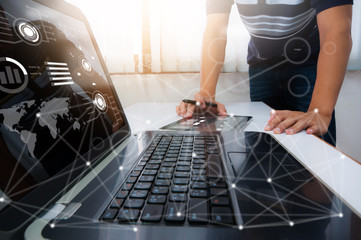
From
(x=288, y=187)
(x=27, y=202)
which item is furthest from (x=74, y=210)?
(x=288, y=187)

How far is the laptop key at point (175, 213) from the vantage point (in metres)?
0.20

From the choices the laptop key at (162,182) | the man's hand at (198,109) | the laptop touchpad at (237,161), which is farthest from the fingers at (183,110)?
the laptop key at (162,182)

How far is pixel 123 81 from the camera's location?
1.51m

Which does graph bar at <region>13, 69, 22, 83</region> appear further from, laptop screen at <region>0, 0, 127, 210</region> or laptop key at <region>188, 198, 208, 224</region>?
laptop key at <region>188, 198, 208, 224</region>

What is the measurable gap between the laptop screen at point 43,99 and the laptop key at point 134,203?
113mm

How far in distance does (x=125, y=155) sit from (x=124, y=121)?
0.54ft

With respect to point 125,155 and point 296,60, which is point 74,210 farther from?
point 296,60

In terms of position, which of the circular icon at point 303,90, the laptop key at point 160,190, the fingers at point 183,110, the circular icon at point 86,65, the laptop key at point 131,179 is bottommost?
the fingers at point 183,110

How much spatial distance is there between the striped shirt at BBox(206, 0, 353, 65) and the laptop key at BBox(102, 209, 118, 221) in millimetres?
1054

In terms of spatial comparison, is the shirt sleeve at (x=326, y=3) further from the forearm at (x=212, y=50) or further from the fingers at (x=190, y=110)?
the fingers at (x=190, y=110)

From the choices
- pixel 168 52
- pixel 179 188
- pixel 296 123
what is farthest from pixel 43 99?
pixel 168 52

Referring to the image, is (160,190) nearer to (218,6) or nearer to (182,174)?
(182,174)

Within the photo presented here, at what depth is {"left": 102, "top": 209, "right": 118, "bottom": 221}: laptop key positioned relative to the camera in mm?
210

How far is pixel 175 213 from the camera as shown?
21 cm
